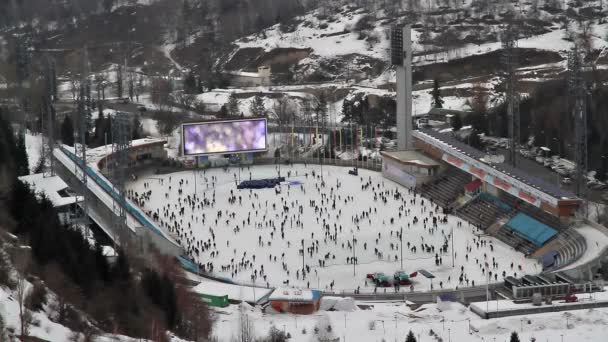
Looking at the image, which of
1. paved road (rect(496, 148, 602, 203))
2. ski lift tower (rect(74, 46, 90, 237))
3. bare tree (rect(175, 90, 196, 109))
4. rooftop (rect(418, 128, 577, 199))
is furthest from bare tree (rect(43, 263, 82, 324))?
bare tree (rect(175, 90, 196, 109))

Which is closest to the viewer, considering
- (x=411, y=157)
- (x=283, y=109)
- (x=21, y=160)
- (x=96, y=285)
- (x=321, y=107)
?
(x=96, y=285)

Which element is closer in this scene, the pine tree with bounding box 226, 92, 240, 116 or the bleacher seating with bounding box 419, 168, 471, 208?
the bleacher seating with bounding box 419, 168, 471, 208

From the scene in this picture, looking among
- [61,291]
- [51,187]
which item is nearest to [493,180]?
[51,187]

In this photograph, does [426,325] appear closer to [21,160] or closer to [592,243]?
[592,243]

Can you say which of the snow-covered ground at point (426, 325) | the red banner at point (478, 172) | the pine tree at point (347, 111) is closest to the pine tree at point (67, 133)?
the pine tree at point (347, 111)

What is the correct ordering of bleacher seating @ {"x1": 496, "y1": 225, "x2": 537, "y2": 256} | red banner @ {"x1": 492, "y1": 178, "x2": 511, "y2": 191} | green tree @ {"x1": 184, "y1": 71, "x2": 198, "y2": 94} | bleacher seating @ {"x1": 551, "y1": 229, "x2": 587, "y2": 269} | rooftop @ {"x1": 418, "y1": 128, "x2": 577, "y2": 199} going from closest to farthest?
1. bleacher seating @ {"x1": 551, "y1": 229, "x2": 587, "y2": 269}
2. bleacher seating @ {"x1": 496, "y1": 225, "x2": 537, "y2": 256}
3. rooftop @ {"x1": 418, "y1": 128, "x2": 577, "y2": 199}
4. red banner @ {"x1": 492, "y1": 178, "x2": 511, "y2": 191}
5. green tree @ {"x1": 184, "y1": 71, "x2": 198, "y2": 94}

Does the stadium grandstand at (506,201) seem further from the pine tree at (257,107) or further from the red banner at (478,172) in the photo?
the pine tree at (257,107)

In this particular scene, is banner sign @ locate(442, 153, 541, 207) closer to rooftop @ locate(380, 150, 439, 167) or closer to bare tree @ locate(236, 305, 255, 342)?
rooftop @ locate(380, 150, 439, 167)
